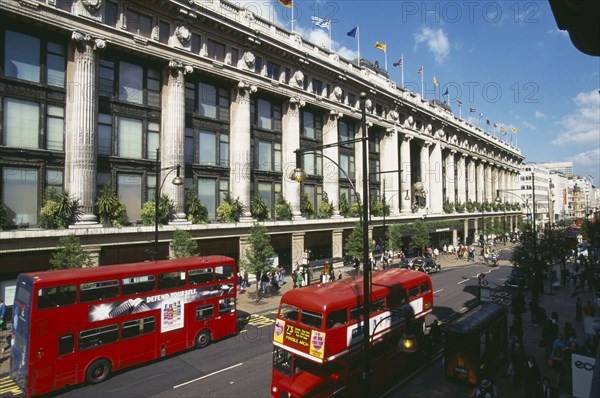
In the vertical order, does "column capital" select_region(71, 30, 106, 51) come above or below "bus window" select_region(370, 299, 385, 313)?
above

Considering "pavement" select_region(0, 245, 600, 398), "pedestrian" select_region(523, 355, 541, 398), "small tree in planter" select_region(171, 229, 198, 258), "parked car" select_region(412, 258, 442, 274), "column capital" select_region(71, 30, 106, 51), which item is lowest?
"pavement" select_region(0, 245, 600, 398)

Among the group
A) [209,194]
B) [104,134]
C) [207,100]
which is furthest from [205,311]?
[207,100]

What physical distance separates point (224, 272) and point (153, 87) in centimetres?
1840

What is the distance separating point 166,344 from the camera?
1667cm

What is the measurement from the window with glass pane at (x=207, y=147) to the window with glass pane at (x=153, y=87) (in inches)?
176

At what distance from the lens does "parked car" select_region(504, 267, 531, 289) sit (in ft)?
99.3

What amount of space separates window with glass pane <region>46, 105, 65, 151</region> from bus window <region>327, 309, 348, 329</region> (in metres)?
22.4

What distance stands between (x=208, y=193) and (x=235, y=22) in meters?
15.6

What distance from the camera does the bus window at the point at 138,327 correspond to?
1530 cm

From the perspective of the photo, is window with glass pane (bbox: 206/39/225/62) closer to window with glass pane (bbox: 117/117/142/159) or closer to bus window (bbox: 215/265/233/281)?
window with glass pane (bbox: 117/117/142/159)

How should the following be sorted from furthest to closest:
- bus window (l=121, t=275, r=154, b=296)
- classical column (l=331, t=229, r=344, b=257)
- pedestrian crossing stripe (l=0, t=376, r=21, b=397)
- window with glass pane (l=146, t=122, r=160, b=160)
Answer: classical column (l=331, t=229, r=344, b=257) < window with glass pane (l=146, t=122, r=160, b=160) < bus window (l=121, t=275, r=154, b=296) < pedestrian crossing stripe (l=0, t=376, r=21, b=397)

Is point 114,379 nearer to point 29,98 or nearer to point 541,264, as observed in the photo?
point 29,98

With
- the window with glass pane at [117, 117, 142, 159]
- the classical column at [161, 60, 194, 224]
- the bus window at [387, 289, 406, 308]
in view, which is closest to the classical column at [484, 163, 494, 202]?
the classical column at [161, 60, 194, 224]

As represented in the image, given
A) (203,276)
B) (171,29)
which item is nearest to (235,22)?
(171,29)
